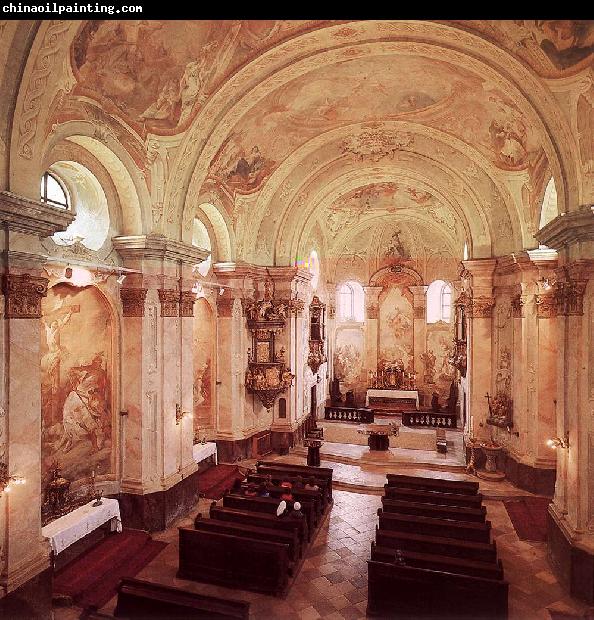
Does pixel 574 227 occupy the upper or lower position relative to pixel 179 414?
upper

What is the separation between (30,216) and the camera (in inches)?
329

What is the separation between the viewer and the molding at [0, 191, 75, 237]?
26.3 feet

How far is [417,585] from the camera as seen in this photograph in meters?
9.00

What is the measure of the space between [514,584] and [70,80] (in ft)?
45.6

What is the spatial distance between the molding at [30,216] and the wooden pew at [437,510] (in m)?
10.2

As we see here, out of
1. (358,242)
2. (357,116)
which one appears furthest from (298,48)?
(358,242)

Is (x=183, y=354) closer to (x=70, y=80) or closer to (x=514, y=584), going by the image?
(x=70, y=80)

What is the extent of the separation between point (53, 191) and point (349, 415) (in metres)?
19.4

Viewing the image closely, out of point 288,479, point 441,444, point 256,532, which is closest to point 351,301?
point 441,444

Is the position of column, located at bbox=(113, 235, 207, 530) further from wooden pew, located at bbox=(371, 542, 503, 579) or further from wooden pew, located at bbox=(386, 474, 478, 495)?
wooden pew, located at bbox=(386, 474, 478, 495)

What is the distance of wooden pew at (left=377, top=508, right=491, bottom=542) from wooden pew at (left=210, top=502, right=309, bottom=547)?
6.49ft

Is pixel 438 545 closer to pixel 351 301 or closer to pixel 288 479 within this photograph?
pixel 288 479

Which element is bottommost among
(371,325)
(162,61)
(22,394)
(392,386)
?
(392,386)

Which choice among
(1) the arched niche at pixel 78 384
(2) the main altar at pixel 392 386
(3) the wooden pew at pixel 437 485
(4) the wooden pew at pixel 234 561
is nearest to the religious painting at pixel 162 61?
(1) the arched niche at pixel 78 384
